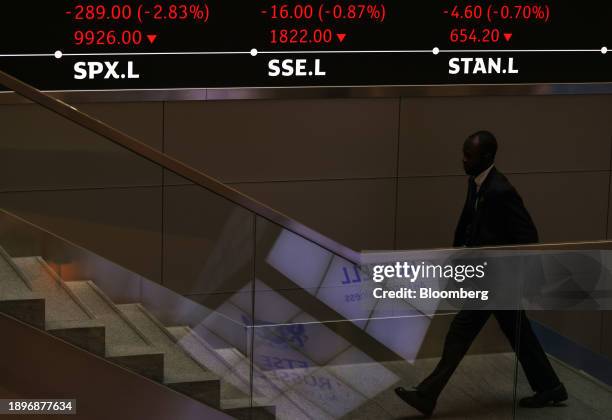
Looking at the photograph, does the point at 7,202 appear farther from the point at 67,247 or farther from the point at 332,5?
the point at 332,5

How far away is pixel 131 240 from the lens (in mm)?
4555

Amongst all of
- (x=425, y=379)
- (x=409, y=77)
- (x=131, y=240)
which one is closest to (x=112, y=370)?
(x=131, y=240)

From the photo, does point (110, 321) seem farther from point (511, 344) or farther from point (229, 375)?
point (511, 344)

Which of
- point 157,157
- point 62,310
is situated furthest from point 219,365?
point 157,157

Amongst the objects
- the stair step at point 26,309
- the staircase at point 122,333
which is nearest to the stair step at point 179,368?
the staircase at point 122,333

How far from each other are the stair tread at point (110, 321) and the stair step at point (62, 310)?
A: 1.1 inches

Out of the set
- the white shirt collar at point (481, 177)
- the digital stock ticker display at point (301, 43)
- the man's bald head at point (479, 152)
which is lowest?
the white shirt collar at point (481, 177)

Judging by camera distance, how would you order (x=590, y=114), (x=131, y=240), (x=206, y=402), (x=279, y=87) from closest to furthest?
(x=131, y=240)
(x=206, y=402)
(x=279, y=87)
(x=590, y=114)

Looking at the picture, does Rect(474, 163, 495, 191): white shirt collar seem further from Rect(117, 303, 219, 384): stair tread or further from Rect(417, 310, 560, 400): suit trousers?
Rect(117, 303, 219, 384): stair tread

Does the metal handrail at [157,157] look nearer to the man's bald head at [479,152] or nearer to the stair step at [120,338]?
the stair step at [120,338]

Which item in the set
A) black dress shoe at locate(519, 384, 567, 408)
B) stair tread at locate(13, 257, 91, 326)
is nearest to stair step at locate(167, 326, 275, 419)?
stair tread at locate(13, 257, 91, 326)

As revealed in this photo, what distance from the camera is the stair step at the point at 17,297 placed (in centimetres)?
462

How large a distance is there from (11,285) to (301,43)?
99.1 inches

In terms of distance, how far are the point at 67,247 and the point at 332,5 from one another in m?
2.48
